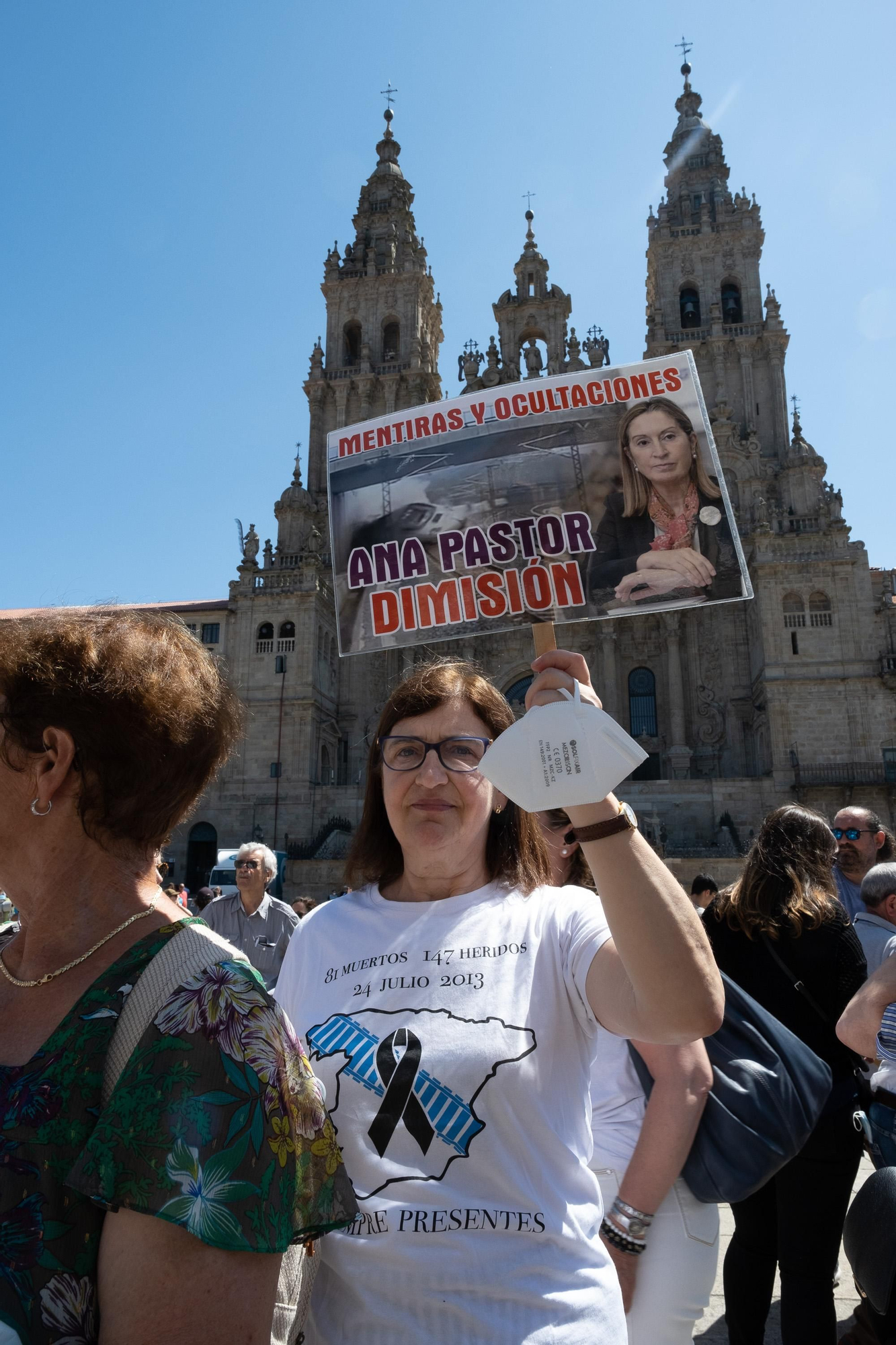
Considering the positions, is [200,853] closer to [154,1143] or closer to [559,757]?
[559,757]

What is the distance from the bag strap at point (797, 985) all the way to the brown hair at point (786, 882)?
5 cm

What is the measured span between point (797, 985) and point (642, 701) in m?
30.6

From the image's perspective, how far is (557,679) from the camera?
202cm

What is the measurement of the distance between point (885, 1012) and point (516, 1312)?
1.94 m

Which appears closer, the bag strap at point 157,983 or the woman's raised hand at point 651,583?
the bag strap at point 157,983

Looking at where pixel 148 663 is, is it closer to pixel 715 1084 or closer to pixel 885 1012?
pixel 715 1084

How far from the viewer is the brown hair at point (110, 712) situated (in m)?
1.81

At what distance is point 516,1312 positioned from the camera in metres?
1.79

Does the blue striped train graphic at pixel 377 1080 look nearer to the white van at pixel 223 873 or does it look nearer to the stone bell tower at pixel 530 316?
the white van at pixel 223 873

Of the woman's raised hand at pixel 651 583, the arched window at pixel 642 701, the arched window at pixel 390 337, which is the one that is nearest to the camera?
the woman's raised hand at pixel 651 583

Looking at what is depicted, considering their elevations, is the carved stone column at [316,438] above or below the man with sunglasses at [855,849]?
above

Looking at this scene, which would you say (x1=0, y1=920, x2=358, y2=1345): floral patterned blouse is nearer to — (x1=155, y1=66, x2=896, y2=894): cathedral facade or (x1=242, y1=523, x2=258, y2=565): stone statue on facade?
(x1=155, y1=66, x2=896, y2=894): cathedral facade

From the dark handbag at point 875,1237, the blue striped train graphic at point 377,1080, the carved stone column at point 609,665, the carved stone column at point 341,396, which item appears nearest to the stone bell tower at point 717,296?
the carved stone column at point 609,665

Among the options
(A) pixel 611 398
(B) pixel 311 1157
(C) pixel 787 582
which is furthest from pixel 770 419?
(B) pixel 311 1157
